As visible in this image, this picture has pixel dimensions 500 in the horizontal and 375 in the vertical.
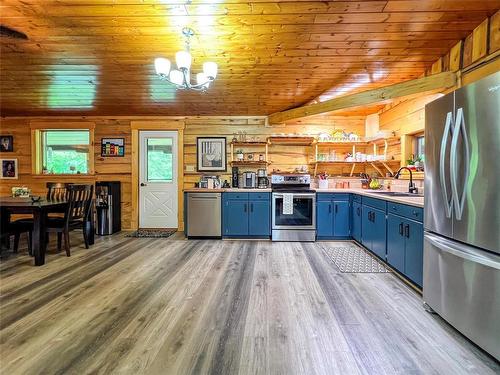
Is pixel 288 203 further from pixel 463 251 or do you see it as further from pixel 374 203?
pixel 463 251

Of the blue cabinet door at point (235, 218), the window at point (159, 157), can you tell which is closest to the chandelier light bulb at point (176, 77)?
the blue cabinet door at point (235, 218)

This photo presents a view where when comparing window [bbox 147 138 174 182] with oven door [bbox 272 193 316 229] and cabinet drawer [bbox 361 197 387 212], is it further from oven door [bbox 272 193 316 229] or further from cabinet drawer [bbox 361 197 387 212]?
cabinet drawer [bbox 361 197 387 212]

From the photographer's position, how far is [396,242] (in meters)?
2.78

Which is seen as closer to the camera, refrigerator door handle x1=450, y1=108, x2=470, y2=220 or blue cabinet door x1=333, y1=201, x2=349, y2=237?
refrigerator door handle x1=450, y1=108, x2=470, y2=220

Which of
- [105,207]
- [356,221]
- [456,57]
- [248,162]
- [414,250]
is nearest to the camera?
[414,250]

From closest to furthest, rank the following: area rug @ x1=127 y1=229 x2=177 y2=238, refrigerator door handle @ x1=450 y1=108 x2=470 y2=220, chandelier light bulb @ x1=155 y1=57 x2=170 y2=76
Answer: refrigerator door handle @ x1=450 y1=108 x2=470 y2=220 → chandelier light bulb @ x1=155 y1=57 x2=170 y2=76 → area rug @ x1=127 y1=229 x2=177 y2=238

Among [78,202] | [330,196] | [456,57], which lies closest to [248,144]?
[330,196]

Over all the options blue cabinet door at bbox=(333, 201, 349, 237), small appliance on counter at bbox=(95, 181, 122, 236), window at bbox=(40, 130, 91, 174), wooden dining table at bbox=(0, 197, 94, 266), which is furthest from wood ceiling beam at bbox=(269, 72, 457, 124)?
window at bbox=(40, 130, 91, 174)

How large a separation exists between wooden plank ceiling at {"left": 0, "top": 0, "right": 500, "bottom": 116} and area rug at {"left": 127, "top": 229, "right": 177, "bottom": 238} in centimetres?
240

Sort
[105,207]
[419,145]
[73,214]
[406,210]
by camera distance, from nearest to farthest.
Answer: [406,210]
[73,214]
[419,145]
[105,207]

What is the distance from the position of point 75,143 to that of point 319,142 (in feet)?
16.3

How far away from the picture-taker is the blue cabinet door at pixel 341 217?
14.1ft

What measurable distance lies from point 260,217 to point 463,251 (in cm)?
298

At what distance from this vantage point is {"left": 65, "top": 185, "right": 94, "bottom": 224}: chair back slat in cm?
350
